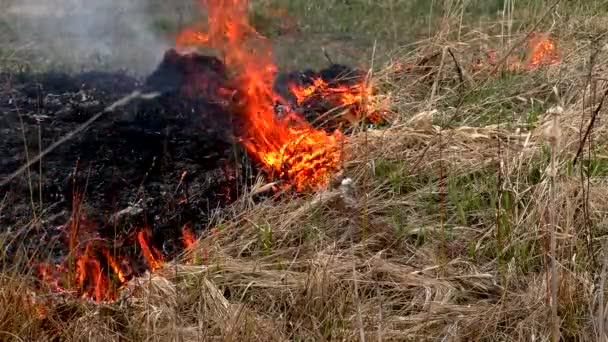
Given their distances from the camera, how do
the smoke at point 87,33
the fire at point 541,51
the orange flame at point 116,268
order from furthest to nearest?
the smoke at point 87,33
the fire at point 541,51
the orange flame at point 116,268

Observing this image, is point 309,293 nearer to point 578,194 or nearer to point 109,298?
point 109,298

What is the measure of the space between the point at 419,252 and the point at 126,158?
183 cm

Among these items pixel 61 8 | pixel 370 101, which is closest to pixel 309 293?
pixel 370 101

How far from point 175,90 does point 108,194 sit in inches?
55.1

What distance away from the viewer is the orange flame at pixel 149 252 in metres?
2.93

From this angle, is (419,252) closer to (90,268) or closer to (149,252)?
(149,252)

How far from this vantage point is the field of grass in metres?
2.30

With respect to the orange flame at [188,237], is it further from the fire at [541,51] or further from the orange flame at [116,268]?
the fire at [541,51]

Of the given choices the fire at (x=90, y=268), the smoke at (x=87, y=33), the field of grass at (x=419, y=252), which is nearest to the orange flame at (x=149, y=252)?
the fire at (x=90, y=268)

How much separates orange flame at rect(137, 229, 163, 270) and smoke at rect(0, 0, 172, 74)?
2345 mm

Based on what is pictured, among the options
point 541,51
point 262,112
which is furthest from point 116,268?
point 541,51

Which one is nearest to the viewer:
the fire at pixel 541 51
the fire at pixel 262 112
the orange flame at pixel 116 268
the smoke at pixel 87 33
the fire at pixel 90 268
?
the fire at pixel 90 268

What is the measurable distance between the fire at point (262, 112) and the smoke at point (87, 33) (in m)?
0.42

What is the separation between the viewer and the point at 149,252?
298cm
